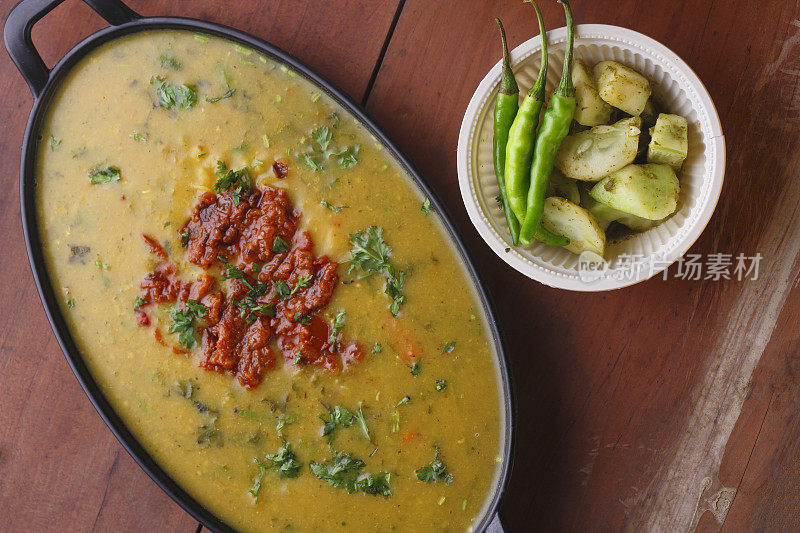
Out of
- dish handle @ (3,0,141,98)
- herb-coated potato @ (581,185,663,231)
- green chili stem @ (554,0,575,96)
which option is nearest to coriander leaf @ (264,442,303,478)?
herb-coated potato @ (581,185,663,231)

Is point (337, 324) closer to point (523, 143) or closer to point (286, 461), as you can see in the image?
point (286, 461)

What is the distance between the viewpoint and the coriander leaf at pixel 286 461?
2.49m

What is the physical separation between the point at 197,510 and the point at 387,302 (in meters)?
1.14

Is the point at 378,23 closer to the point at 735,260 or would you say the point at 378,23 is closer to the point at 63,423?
the point at 735,260

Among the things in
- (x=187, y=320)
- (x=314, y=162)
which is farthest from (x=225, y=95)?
(x=187, y=320)

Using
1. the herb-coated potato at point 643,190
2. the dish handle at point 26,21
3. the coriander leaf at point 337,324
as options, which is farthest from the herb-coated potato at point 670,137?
the dish handle at point 26,21

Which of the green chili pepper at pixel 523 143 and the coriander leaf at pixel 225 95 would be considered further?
the coriander leaf at pixel 225 95

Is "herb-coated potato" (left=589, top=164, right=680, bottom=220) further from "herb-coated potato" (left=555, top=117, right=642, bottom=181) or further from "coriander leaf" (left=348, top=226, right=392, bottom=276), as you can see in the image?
"coriander leaf" (left=348, top=226, right=392, bottom=276)

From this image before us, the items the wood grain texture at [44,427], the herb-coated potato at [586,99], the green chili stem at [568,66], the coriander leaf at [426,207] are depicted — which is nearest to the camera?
the green chili stem at [568,66]

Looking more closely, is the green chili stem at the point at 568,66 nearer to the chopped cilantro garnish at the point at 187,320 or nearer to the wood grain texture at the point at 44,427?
the chopped cilantro garnish at the point at 187,320

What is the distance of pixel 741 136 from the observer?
8.54 feet

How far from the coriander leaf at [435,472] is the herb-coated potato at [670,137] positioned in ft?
4.55

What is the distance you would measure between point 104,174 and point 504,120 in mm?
1616

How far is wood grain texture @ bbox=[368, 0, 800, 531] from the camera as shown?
8.62 ft
